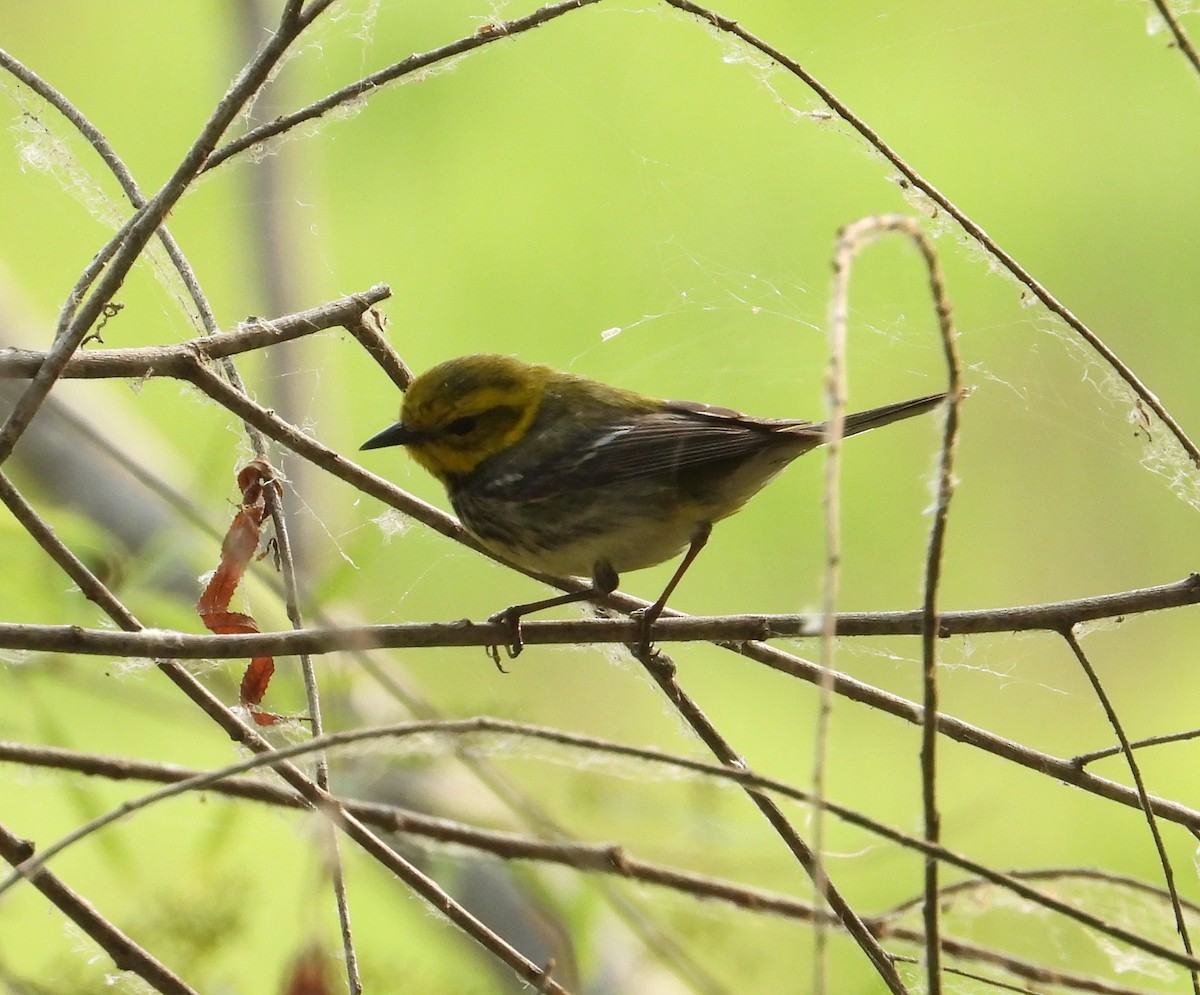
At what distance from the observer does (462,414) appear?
1.78 meters

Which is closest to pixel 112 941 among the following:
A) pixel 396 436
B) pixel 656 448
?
pixel 396 436

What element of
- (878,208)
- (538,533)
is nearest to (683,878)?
(538,533)

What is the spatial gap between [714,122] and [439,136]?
0.65 metres

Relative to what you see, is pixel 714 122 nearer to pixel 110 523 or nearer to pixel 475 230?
pixel 475 230

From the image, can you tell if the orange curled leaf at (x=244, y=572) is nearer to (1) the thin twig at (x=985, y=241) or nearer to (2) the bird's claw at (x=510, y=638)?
(2) the bird's claw at (x=510, y=638)

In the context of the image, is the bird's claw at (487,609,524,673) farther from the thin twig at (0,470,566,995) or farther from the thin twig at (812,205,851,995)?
the thin twig at (812,205,851,995)

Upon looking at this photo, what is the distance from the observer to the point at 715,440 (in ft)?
5.49

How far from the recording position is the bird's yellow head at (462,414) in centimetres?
174

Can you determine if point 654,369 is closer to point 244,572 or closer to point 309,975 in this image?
point 244,572

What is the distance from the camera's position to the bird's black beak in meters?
1.72

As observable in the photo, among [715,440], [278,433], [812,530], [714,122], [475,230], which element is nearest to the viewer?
[278,433]

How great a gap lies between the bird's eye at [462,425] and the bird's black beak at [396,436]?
0.05 meters

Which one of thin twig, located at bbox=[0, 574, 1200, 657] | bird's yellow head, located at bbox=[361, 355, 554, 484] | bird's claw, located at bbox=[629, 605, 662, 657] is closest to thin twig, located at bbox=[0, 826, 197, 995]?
thin twig, located at bbox=[0, 574, 1200, 657]

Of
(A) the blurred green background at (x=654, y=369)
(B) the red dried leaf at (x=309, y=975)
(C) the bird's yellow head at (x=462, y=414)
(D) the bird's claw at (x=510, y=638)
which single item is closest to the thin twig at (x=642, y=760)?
(B) the red dried leaf at (x=309, y=975)
